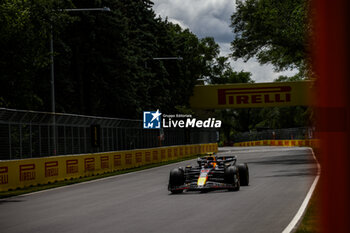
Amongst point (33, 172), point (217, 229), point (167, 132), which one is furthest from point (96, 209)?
point (167, 132)

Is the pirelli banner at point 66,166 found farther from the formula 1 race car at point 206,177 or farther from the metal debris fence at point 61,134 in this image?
the formula 1 race car at point 206,177

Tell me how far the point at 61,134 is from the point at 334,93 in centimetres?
2470

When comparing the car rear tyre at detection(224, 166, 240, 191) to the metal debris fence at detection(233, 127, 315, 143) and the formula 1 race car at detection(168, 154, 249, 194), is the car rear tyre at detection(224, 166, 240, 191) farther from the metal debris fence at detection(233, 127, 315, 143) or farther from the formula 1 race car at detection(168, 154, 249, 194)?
the metal debris fence at detection(233, 127, 315, 143)

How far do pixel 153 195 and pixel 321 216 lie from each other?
15.0 m

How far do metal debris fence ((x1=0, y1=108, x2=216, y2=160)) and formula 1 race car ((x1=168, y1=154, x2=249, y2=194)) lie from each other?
21.6ft

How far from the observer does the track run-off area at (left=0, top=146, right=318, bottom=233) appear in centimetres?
1012

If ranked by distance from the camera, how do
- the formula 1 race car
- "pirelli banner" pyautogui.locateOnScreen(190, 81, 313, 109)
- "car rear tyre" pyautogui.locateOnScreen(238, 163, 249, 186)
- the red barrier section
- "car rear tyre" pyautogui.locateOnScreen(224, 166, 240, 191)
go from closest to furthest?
the red barrier section
"car rear tyre" pyautogui.locateOnScreen(224, 166, 240, 191)
the formula 1 race car
"car rear tyre" pyautogui.locateOnScreen(238, 163, 249, 186)
"pirelli banner" pyautogui.locateOnScreen(190, 81, 313, 109)

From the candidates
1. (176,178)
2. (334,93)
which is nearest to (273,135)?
(176,178)

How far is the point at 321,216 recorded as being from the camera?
64.0 inches

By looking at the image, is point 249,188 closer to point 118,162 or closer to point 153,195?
point 153,195

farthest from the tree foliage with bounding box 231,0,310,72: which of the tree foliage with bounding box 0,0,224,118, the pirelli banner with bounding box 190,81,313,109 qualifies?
the pirelli banner with bounding box 190,81,313,109

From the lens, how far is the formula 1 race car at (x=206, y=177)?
16.1 metres

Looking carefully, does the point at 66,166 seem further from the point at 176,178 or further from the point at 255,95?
the point at 255,95

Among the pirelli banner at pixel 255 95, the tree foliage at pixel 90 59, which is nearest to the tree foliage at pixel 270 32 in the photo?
the tree foliage at pixel 90 59
